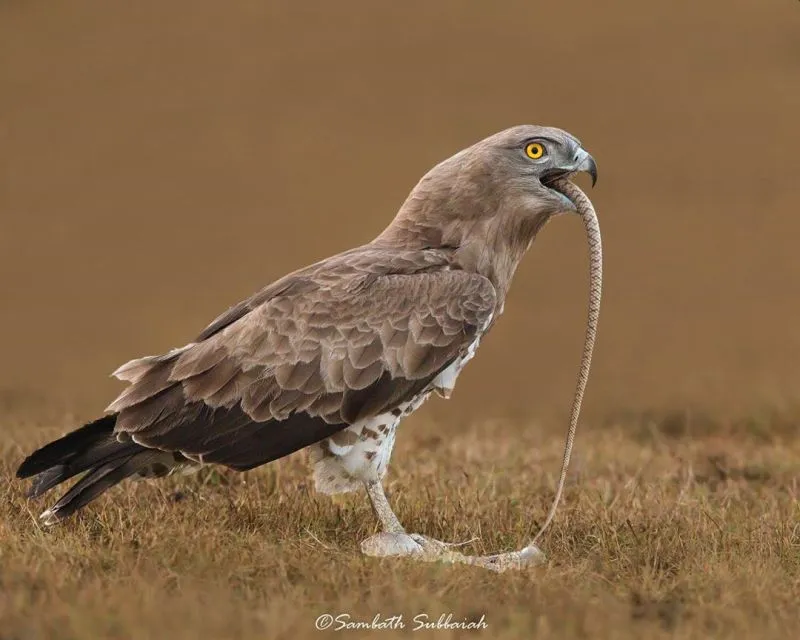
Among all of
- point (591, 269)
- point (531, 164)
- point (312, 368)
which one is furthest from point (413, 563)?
point (531, 164)

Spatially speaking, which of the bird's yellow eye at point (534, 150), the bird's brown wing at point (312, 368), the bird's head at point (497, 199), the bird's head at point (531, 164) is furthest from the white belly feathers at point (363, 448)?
the bird's yellow eye at point (534, 150)

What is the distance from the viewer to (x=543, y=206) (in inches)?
308

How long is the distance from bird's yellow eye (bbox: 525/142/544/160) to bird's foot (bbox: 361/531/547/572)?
246 cm

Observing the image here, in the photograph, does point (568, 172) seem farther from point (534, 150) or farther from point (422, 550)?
point (422, 550)

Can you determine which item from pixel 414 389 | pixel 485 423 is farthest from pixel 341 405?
pixel 485 423

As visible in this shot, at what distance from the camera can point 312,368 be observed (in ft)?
24.0

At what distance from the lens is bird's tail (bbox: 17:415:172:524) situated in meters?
7.31

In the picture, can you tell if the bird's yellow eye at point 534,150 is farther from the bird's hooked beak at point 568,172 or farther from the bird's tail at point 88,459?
the bird's tail at point 88,459

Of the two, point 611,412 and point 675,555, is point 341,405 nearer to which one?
point 675,555

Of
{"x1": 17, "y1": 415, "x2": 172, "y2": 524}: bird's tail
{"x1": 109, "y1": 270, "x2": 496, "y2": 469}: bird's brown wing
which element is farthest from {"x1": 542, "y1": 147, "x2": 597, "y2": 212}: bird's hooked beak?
{"x1": 17, "y1": 415, "x2": 172, "y2": 524}: bird's tail

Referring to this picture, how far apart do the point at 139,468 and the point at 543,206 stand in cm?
299

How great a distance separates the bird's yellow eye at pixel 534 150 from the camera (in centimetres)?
786

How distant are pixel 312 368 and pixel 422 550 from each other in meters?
1.24

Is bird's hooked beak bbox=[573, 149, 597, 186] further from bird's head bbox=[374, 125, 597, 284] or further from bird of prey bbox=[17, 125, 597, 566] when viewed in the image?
bird of prey bbox=[17, 125, 597, 566]
